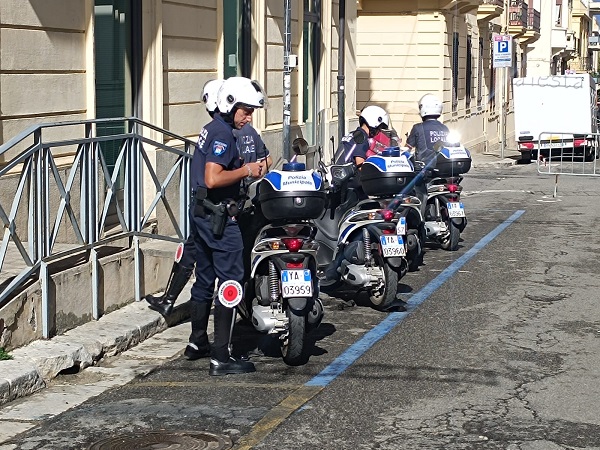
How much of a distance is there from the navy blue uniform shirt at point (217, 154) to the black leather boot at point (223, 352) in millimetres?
713

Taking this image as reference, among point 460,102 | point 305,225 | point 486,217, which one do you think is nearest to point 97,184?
point 305,225

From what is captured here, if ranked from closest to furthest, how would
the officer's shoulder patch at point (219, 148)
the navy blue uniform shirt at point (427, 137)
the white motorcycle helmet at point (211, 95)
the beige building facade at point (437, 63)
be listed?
the officer's shoulder patch at point (219, 148), the white motorcycle helmet at point (211, 95), the navy blue uniform shirt at point (427, 137), the beige building facade at point (437, 63)

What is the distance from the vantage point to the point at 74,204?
8.53m

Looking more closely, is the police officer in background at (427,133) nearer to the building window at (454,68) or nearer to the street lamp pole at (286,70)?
the street lamp pole at (286,70)

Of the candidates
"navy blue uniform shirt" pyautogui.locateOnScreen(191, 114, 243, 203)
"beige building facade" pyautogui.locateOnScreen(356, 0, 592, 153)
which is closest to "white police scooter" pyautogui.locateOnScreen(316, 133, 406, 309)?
"navy blue uniform shirt" pyautogui.locateOnScreen(191, 114, 243, 203)

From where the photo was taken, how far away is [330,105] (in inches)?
823

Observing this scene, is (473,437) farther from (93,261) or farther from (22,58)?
(22,58)

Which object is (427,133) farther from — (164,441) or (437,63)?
(437,63)

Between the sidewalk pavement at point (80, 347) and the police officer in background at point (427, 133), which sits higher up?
the police officer in background at point (427, 133)

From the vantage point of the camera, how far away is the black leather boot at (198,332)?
7727 mm

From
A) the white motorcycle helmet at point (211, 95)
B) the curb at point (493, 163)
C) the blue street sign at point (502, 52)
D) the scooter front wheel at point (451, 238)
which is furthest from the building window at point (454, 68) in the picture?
the white motorcycle helmet at point (211, 95)

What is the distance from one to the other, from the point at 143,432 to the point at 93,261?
2.50m

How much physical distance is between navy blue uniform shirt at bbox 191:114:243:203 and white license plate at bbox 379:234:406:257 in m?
1.97

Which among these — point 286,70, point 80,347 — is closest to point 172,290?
point 80,347
